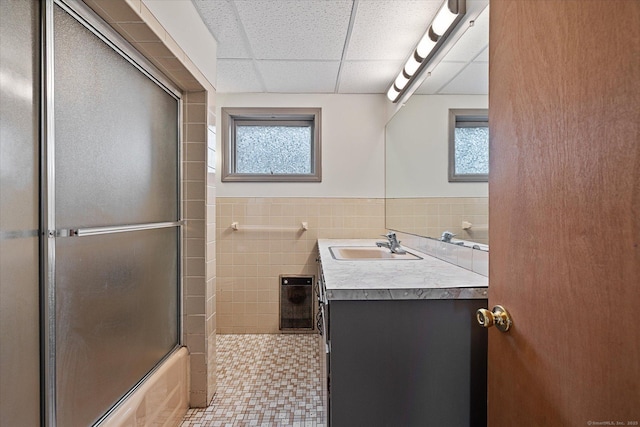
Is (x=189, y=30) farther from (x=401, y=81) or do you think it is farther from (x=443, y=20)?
(x=401, y=81)

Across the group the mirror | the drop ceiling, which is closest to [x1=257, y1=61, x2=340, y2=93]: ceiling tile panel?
the drop ceiling

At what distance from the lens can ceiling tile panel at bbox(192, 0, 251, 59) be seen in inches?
69.2

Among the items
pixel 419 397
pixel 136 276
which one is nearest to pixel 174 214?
pixel 136 276

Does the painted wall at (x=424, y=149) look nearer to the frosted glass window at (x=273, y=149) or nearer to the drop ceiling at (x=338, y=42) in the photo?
the drop ceiling at (x=338, y=42)

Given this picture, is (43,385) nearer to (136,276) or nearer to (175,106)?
(136,276)

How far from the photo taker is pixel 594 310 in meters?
0.62

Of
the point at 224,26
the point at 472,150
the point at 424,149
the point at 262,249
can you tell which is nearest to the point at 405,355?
the point at 472,150

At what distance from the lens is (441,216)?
194 centimetres

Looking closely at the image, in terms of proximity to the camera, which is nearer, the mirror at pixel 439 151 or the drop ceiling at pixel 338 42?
the mirror at pixel 439 151

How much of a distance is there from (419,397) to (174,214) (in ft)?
4.79

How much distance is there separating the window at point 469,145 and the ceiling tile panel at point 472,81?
86 millimetres

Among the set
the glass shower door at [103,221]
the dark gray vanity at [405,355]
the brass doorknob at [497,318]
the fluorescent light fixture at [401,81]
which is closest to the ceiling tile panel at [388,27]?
the fluorescent light fixture at [401,81]

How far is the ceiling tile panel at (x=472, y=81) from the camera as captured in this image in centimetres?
145

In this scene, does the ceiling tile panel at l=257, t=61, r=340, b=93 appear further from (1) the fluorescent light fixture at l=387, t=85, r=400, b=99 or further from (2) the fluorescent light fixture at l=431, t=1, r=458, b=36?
(2) the fluorescent light fixture at l=431, t=1, r=458, b=36
